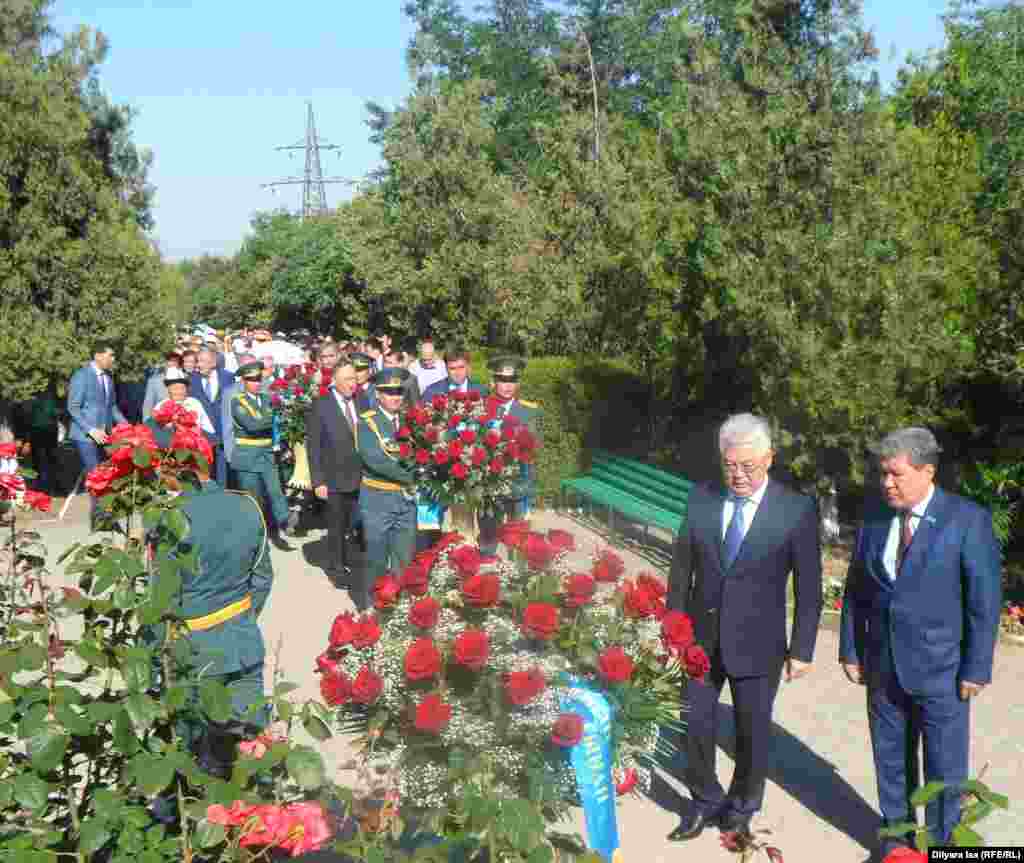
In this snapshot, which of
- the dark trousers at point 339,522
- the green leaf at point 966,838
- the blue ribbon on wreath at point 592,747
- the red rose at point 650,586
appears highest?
the green leaf at point 966,838

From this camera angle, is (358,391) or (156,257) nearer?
(358,391)

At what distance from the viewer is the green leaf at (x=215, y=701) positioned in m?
2.63

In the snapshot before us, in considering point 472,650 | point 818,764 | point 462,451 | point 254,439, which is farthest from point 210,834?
point 254,439

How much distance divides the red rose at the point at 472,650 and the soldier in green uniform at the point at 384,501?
423cm

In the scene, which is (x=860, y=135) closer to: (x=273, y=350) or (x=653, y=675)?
(x=653, y=675)

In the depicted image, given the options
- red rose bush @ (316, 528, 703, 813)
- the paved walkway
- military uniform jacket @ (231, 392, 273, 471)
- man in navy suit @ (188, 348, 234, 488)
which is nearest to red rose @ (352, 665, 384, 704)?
red rose bush @ (316, 528, 703, 813)

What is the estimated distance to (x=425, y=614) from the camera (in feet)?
11.3

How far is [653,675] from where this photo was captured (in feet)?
12.2

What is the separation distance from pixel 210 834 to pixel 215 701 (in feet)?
1.11

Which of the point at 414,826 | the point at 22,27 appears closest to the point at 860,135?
the point at 414,826

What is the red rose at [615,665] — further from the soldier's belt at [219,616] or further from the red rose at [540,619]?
the soldier's belt at [219,616]

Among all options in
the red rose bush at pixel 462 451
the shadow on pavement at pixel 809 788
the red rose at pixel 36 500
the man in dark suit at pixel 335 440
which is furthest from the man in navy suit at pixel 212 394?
the red rose at pixel 36 500

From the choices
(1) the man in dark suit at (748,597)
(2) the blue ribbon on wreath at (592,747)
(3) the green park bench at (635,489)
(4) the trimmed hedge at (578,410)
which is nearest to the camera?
(2) the blue ribbon on wreath at (592,747)

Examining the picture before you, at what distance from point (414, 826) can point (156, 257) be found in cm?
1053
